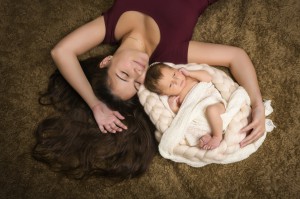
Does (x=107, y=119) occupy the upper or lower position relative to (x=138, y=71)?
lower

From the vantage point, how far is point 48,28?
6.23 ft

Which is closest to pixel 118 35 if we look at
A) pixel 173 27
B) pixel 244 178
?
pixel 173 27

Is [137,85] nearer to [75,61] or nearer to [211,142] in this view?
[75,61]

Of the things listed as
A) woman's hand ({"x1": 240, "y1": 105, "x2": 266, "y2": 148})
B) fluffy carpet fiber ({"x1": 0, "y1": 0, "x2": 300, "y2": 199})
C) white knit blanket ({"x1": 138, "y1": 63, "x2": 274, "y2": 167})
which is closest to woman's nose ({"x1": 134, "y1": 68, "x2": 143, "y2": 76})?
white knit blanket ({"x1": 138, "y1": 63, "x2": 274, "y2": 167})

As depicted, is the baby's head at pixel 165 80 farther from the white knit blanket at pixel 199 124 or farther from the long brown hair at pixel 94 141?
the long brown hair at pixel 94 141

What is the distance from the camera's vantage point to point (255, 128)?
1.49m

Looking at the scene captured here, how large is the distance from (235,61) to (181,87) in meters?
0.34

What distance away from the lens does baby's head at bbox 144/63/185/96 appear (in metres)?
1.45

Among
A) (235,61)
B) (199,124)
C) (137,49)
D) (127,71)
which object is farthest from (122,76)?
(235,61)

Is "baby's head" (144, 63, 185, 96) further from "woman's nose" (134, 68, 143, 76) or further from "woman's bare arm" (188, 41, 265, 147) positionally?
"woman's bare arm" (188, 41, 265, 147)

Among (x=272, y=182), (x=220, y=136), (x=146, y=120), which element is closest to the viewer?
(x=220, y=136)

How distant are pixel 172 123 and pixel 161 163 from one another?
281mm

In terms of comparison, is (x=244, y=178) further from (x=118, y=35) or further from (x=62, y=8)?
(x=62, y=8)

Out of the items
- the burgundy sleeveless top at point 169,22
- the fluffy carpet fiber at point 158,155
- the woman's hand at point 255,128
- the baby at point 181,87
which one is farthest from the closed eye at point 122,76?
the woman's hand at point 255,128
